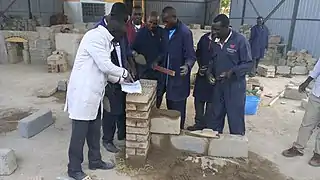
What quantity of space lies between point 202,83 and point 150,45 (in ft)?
2.89

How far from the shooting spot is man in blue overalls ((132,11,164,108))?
393 cm

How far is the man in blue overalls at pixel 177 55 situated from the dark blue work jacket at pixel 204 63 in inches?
9.9

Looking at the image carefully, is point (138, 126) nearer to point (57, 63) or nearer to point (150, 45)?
point (150, 45)

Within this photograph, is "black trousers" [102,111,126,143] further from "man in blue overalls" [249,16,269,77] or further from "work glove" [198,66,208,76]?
"man in blue overalls" [249,16,269,77]

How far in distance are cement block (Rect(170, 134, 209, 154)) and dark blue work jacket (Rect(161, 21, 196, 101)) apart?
2.21 ft

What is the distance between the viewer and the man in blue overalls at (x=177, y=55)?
146 inches

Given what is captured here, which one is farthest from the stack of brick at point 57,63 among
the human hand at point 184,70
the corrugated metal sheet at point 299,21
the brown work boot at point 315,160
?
the corrugated metal sheet at point 299,21

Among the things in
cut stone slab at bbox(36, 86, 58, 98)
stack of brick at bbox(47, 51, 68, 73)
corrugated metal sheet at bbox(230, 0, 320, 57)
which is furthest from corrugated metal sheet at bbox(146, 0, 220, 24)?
cut stone slab at bbox(36, 86, 58, 98)

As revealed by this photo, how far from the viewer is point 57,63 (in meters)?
8.48

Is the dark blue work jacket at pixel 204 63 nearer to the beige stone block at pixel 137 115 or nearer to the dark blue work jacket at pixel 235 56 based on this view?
the dark blue work jacket at pixel 235 56

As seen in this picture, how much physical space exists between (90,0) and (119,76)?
14.5 m

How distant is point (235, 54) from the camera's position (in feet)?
11.4

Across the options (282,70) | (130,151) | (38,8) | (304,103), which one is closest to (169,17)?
(130,151)

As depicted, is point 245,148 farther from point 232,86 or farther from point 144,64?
point 144,64
